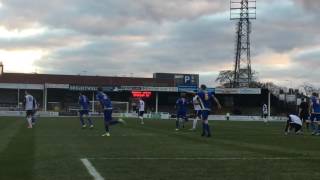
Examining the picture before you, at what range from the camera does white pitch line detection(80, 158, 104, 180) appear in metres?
10.9

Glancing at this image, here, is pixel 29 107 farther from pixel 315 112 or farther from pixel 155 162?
pixel 155 162

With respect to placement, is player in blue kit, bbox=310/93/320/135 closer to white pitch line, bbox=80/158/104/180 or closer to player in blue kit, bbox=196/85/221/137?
player in blue kit, bbox=196/85/221/137

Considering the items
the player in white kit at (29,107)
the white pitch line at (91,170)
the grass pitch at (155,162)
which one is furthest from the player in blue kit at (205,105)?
the player in white kit at (29,107)

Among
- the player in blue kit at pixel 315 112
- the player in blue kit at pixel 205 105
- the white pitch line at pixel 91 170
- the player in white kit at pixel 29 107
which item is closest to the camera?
the white pitch line at pixel 91 170

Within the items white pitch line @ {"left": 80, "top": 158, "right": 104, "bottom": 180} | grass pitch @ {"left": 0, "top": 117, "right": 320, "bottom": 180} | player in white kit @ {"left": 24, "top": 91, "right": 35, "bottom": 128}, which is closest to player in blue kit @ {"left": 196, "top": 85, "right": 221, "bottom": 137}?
grass pitch @ {"left": 0, "top": 117, "right": 320, "bottom": 180}

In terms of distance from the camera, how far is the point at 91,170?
1184cm

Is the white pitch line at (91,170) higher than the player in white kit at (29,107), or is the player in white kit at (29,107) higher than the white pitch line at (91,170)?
the player in white kit at (29,107)

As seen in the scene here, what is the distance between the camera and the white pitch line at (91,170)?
10859 millimetres

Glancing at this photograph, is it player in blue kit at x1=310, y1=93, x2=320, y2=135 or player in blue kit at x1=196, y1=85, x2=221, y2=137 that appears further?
player in blue kit at x1=310, y1=93, x2=320, y2=135

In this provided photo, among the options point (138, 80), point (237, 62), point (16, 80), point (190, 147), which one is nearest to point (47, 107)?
point (16, 80)

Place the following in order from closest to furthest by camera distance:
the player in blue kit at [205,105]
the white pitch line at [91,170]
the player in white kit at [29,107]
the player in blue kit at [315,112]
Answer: the white pitch line at [91,170]
the player in blue kit at [205,105]
the player in blue kit at [315,112]
the player in white kit at [29,107]

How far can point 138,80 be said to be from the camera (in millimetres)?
123000

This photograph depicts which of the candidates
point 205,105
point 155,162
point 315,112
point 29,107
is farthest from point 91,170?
point 29,107

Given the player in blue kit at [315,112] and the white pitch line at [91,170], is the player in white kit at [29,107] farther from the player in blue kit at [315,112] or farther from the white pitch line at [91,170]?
the white pitch line at [91,170]
